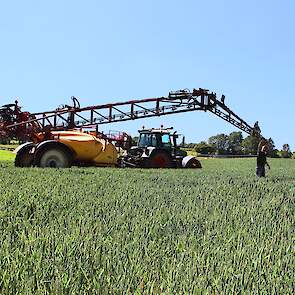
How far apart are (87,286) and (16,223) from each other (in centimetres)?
208

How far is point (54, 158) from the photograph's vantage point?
1623 centimetres

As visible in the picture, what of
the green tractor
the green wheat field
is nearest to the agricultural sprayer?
the green tractor

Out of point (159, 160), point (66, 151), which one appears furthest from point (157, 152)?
point (66, 151)

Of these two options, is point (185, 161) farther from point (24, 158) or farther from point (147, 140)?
point (24, 158)

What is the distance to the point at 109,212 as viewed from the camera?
558 centimetres

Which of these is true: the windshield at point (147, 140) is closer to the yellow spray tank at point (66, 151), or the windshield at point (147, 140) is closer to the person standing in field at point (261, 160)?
the yellow spray tank at point (66, 151)

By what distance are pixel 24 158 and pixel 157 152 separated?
5.14m

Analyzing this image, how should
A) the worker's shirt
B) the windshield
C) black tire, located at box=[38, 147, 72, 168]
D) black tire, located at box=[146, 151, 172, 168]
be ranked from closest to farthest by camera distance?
the worker's shirt < black tire, located at box=[38, 147, 72, 168] < black tire, located at box=[146, 151, 172, 168] < the windshield

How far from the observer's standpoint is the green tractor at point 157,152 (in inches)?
762

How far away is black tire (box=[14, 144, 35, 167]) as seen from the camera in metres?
16.8

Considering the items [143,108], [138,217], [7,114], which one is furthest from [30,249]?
[143,108]

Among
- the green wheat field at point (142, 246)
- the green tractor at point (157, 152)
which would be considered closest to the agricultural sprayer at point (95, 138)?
the green tractor at point (157, 152)

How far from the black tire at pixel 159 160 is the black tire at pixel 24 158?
4561 mm

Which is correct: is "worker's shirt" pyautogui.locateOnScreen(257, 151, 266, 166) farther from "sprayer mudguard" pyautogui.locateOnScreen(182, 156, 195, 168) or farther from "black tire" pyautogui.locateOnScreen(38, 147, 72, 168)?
"black tire" pyautogui.locateOnScreen(38, 147, 72, 168)
